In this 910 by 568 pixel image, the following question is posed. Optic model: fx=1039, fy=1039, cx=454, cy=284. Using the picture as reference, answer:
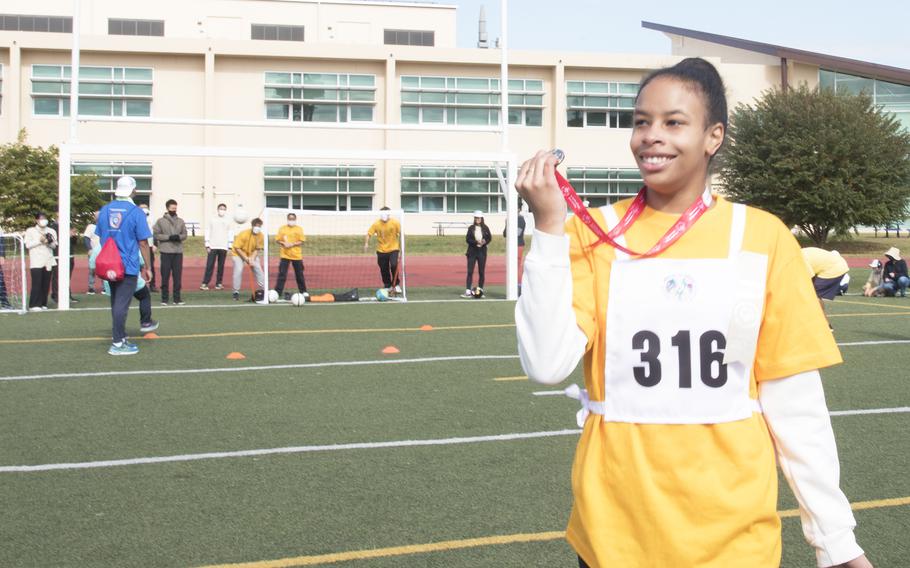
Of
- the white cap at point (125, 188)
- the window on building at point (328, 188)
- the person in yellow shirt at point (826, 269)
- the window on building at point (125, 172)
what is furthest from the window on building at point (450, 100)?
the white cap at point (125, 188)

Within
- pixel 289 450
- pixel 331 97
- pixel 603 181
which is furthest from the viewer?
pixel 603 181

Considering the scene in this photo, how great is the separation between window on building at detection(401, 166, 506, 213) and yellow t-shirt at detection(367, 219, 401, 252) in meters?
28.4

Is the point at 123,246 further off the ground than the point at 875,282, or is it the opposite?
the point at 123,246

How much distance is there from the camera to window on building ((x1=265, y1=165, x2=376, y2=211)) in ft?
155

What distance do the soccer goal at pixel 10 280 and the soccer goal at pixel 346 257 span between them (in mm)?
4171

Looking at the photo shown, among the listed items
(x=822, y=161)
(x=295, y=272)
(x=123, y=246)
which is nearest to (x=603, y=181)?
(x=822, y=161)

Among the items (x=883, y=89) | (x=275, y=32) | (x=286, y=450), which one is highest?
(x=275, y=32)

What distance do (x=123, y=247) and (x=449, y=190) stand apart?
38.1m

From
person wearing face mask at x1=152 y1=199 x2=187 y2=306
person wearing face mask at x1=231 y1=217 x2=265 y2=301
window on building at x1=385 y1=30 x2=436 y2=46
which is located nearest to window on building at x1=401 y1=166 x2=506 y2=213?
window on building at x1=385 y1=30 x2=436 y2=46

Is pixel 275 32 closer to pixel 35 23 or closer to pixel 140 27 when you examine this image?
pixel 140 27

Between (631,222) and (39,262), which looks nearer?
(631,222)

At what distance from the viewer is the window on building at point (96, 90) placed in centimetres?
4500

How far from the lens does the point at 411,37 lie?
56375mm

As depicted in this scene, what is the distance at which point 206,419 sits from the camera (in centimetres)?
793
